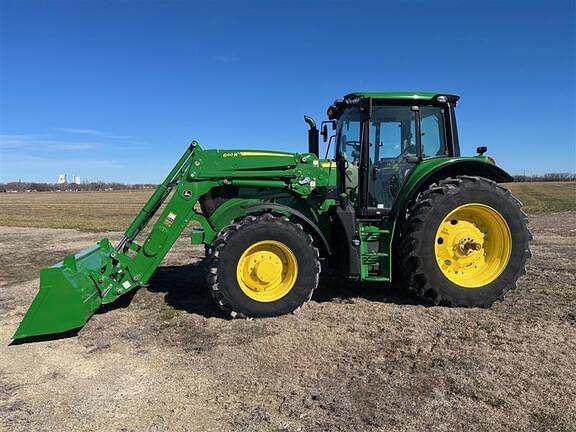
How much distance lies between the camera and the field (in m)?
3.26

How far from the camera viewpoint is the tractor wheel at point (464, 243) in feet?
18.2

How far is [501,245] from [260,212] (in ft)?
10.4

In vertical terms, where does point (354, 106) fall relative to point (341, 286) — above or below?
above

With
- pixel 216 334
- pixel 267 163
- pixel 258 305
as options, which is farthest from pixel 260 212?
pixel 216 334

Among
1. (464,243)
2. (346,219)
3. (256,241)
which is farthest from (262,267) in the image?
(464,243)

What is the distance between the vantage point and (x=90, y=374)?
4.06 meters

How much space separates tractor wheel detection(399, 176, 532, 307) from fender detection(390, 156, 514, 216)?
0.15 m

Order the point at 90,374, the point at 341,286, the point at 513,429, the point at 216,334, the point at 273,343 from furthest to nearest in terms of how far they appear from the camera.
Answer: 1. the point at 341,286
2. the point at 216,334
3. the point at 273,343
4. the point at 90,374
5. the point at 513,429

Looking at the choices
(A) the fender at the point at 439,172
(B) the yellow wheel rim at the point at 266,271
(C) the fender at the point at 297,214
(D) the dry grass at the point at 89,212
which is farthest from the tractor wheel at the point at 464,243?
(D) the dry grass at the point at 89,212

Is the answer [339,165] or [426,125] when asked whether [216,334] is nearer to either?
[339,165]

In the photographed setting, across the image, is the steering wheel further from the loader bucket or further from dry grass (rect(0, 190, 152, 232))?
dry grass (rect(0, 190, 152, 232))

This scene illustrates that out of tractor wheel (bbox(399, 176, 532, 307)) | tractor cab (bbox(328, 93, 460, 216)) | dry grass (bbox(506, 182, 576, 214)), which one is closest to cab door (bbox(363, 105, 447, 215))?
tractor cab (bbox(328, 93, 460, 216))

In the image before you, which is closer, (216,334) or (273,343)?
(273,343)

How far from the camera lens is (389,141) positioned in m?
6.07
